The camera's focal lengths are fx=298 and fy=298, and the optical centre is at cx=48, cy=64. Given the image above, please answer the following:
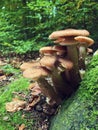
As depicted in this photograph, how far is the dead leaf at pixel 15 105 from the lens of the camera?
3.52 meters

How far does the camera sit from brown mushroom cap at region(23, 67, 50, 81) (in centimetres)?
279

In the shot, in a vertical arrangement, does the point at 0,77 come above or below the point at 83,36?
below

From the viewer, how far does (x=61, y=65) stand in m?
3.03

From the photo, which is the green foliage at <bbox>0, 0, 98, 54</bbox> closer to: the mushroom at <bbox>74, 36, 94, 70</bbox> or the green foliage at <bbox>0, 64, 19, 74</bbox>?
the green foliage at <bbox>0, 64, 19, 74</bbox>

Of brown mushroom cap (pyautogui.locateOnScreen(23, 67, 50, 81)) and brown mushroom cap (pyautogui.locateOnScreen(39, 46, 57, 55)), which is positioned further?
brown mushroom cap (pyautogui.locateOnScreen(39, 46, 57, 55))

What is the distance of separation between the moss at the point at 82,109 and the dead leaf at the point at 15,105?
21.3 inches

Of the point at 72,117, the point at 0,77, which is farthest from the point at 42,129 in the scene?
the point at 0,77

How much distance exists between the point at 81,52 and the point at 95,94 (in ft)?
1.66

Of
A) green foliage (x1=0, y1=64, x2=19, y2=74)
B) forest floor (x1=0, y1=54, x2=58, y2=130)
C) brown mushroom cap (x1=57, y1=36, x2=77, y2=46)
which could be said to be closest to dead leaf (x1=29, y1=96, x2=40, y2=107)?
forest floor (x1=0, y1=54, x2=58, y2=130)

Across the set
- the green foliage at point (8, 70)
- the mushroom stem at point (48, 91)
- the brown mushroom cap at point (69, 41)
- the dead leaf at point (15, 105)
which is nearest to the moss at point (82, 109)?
the mushroom stem at point (48, 91)

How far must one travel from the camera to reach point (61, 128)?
116 inches

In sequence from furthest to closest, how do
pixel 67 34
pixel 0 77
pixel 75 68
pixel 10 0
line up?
pixel 10 0 → pixel 0 77 → pixel 75 68 → pixel 67 34

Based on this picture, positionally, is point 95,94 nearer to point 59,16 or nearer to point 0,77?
point 0,77

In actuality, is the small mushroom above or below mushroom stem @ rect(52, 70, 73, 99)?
above
